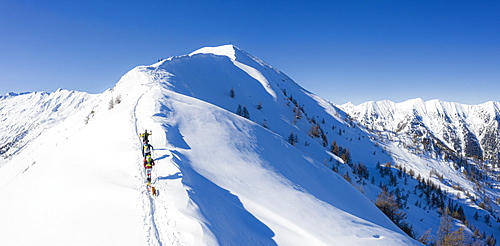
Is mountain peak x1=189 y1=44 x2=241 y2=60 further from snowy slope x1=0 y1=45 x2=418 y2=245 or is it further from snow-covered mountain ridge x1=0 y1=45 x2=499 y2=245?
snowy slope x1=0 y1=45 x2=418 y2=245

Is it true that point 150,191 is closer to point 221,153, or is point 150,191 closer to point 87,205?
point 87,205

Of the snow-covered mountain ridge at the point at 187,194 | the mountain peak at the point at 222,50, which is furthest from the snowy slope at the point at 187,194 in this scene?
the mountain peak at the point at 222,50

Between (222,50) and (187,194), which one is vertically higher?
(222,50)

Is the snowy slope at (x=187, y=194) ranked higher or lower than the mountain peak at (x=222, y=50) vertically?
lower

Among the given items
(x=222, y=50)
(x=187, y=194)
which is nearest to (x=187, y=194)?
(x=187, y=194)

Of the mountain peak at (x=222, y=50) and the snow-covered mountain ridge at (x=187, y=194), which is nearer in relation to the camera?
the snow-covered mountain ridge at (x=187, y=194)

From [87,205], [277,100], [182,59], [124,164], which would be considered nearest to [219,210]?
[87,205]

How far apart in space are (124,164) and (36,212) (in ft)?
15.4

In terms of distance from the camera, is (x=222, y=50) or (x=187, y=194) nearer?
(x=187, y=194)

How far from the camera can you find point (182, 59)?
79.9 m

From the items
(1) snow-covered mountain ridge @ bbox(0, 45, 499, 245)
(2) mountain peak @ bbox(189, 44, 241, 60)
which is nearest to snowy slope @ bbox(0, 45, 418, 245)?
(1) snow-covered mountain ridge @ bbox(0, 45, 499, 245)

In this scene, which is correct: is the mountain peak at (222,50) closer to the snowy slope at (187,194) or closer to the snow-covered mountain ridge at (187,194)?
the snow-covered mountain ridge at (187,194)

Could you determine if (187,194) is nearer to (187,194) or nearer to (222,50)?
(187,194)

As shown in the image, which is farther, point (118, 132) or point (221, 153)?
point (118, 132)
